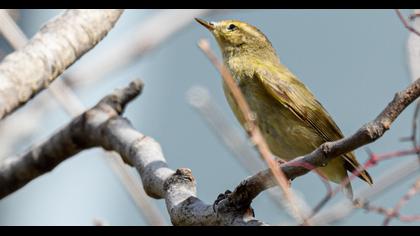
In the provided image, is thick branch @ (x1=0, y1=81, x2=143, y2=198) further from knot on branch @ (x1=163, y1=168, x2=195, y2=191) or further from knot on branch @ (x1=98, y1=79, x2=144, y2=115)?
knot on branch @ (x1=163, y1=168, x2=195, y2=191)

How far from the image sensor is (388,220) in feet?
6.44

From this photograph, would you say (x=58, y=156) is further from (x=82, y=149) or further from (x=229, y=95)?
(x=229, y=95)

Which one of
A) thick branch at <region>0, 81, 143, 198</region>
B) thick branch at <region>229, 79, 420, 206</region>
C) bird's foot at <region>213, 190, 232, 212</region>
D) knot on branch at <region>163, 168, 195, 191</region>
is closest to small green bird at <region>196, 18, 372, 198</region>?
thick branch at <region>0, 81, 143, 198</region>

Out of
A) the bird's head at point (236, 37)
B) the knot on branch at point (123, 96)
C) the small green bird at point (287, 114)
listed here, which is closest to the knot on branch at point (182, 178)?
the small green bird at point (287, 114)

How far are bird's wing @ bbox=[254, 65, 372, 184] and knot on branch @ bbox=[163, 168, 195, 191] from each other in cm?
137

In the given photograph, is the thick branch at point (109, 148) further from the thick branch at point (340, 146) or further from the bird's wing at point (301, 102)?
the bird's wing at point (301, 102)

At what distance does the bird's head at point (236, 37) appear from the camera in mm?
4715

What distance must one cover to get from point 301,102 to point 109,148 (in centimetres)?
114

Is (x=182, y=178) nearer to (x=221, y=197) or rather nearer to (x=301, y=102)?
(x=221, y=197)

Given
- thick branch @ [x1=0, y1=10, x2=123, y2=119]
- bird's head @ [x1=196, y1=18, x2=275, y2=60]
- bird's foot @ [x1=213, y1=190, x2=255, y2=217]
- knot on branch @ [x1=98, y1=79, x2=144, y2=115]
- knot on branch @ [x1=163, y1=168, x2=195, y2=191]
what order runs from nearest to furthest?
bird's foot @ [x1=213, y1=190, x2=255, y2=217], knot on branch @ [x1=163, y1=168, x2=195, y2=191], thick branch @ [x1=0, y1=10, x2=123, y2=119], knot on branch @ [x1=98, y1=79, x2=144, y2=115], bird's head @ [x1=196, y1=18, x2=275, y2=60]

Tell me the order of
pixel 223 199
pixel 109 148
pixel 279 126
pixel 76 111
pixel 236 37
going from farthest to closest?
pixel 236 37 → pixel 279 126 → pixel 109 148 → pixel 76 111 → pixel 223 199

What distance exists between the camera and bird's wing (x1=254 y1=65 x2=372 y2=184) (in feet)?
13.0

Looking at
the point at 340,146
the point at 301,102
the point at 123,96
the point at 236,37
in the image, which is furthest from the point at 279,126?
the point at 340,146

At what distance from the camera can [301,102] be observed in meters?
4.07
